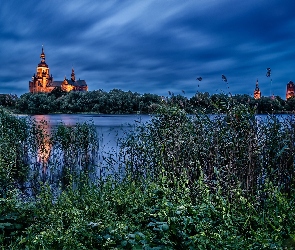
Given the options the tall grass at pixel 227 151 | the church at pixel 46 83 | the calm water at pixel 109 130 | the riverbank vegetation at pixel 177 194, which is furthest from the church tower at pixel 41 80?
the tall grass at pixel 227 151

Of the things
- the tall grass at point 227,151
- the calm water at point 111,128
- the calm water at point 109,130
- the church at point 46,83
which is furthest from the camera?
the church at point 46,83

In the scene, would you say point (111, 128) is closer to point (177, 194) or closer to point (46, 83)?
point (177, 194)

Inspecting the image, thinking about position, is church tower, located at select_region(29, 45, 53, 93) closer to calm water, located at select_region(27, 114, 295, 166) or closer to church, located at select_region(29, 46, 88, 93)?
church, located at select_region(29, 46, 88, 93)

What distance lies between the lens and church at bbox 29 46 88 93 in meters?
138

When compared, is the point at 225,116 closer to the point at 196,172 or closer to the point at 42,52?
the point at 196,172

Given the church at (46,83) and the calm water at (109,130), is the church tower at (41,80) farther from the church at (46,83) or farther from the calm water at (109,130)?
the calm water at (109,130)

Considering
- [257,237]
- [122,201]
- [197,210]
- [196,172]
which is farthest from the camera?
[196,172]

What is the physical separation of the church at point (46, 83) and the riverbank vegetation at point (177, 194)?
434 ft

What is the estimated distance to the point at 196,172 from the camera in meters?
6.34

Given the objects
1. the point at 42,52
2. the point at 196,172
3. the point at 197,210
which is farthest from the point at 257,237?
the point at 42,52

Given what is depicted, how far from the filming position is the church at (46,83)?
13762 centimetres

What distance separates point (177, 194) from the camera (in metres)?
4.40

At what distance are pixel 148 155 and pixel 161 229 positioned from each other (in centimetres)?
490

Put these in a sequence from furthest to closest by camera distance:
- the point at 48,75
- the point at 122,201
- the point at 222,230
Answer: the point at 48,75 < the point at 122,201 < the point at 222,230
